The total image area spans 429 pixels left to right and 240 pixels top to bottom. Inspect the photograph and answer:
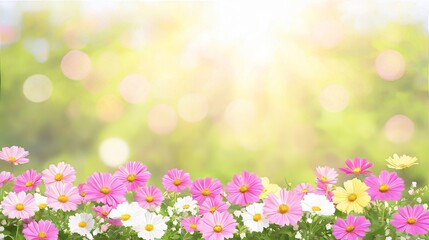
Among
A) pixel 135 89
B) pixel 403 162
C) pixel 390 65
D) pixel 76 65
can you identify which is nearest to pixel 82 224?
pixel 403 162

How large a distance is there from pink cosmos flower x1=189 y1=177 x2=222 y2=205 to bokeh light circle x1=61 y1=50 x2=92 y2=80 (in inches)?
182

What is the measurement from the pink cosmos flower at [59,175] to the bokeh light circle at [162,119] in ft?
12.6

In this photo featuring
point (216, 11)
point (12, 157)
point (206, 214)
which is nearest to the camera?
point (206, 214)

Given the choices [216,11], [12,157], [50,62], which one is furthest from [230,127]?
[12,157]

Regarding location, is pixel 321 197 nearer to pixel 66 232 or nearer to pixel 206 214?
pixel 206 214

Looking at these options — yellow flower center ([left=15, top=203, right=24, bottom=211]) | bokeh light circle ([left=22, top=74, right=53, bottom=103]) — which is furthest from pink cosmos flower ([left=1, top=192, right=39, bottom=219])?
bokeh light circle ([left=22, top=74, right=53, bottom=103])

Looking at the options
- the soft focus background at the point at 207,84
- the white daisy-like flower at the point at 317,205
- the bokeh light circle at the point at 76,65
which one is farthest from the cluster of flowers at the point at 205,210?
the bokeh light circle at the point at 76,65

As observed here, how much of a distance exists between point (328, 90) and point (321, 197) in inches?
175

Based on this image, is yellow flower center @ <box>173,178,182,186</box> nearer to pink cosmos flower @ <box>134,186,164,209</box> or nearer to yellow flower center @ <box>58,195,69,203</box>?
pink cosmos flower @ <box>134,186,164,209</box>

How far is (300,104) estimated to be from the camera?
20.9ft

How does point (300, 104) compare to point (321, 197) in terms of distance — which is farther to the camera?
point (300, 104)

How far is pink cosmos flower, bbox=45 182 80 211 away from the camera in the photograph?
79.9 inches

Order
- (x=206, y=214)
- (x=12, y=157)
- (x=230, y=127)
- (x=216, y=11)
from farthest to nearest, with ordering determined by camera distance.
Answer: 1. (x=216, y=11)
2. (x=230, y=127)
3. (x=12, y=157)
4. (x=206, y=214)

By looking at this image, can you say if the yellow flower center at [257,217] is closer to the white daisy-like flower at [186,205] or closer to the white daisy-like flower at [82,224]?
the white daisy-like flower at [186,205]
